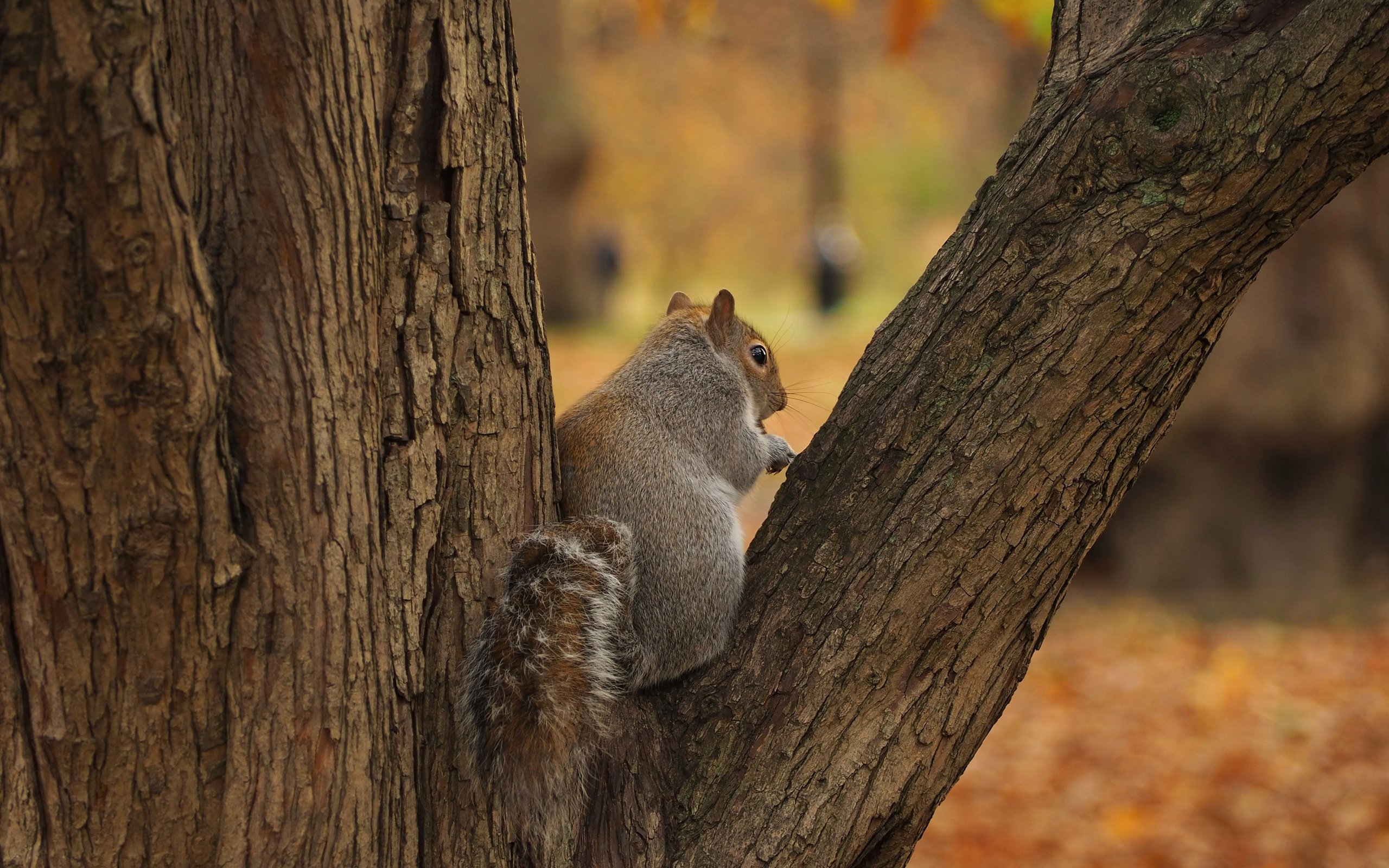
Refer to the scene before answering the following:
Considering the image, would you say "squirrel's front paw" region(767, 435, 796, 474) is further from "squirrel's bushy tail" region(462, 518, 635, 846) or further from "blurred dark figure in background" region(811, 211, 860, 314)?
"blurred dark figure in background" region(811, 211, 860, 314)

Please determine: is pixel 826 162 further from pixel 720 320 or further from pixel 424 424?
pixel 424 424

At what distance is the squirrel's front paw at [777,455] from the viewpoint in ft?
9.21

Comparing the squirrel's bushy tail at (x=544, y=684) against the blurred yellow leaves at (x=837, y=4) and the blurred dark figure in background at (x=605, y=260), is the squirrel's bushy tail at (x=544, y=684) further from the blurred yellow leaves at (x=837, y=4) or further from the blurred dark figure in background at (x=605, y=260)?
the blurred dark figure in background at (x=605, y=260)

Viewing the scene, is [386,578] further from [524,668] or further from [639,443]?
[639,443]

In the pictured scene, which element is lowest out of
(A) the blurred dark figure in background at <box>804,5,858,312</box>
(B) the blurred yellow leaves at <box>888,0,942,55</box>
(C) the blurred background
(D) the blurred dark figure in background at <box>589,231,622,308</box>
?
(C) the blurred background

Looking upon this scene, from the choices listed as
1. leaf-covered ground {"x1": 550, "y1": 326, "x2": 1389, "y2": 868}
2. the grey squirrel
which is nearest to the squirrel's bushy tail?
the grey squirrel

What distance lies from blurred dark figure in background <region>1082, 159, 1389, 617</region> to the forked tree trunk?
4.98m

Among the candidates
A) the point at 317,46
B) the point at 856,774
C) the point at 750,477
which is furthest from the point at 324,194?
the point at 750,477

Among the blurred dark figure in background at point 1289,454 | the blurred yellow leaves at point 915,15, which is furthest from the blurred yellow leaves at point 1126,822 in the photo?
the blurred yellow leaves at point 915,15

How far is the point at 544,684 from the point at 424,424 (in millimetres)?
428

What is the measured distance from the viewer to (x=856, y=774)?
1.79 meters

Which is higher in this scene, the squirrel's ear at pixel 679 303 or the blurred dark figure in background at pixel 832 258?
the blurred dark figure in background at pixel 832 258

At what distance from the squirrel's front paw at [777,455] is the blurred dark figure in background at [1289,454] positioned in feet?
13.9

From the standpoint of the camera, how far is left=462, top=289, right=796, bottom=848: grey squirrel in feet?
5.75
